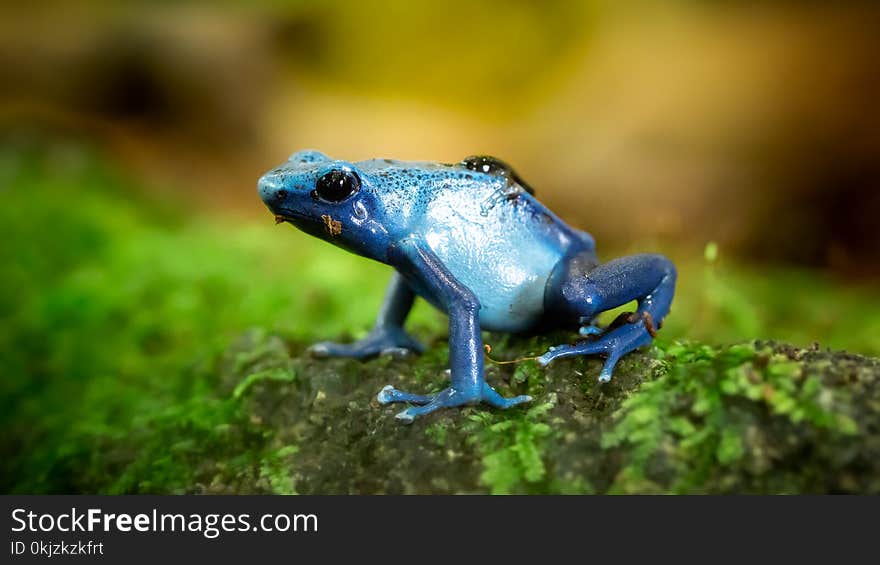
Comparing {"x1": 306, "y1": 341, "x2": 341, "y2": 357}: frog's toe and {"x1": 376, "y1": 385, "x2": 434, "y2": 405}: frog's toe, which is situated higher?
{"x1": 306, "y1": 341, "x2": 341, "y2": 357}: frog's toe

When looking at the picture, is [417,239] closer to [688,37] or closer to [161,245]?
[161,245]

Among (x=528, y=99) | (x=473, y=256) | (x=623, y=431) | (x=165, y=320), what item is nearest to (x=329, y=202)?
(x=473, y=256)

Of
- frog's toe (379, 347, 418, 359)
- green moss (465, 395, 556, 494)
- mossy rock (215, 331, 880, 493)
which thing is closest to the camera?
mossy rock (215, 331, 880, 493)

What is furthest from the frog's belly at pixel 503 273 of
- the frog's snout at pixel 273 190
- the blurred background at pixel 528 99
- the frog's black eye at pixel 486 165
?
the blurred background at pixel 528 99

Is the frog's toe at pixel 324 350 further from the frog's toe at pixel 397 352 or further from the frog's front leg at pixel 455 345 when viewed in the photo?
the frog's front leg at pixel 455 345

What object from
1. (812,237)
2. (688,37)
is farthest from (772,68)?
(812,237)

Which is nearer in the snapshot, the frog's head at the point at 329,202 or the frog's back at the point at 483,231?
the frog's head at the point at 329,202

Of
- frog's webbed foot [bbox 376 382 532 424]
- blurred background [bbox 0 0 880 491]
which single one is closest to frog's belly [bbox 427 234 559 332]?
frog's webbed foot [bbox 376 382 532 424]

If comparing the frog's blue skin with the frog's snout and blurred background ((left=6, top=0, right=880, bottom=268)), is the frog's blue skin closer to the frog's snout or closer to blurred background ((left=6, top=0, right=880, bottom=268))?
the frog's snout
